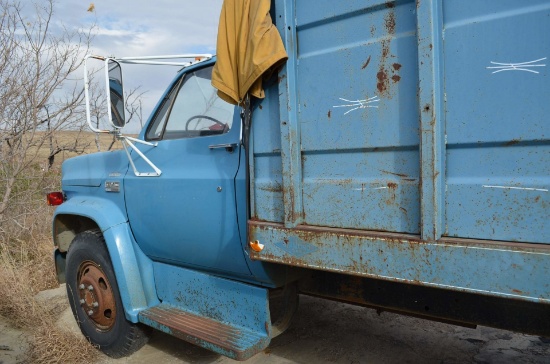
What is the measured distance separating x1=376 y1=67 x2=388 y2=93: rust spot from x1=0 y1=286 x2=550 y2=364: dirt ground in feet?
7.68

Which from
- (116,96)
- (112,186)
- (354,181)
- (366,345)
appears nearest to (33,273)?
(112,186)

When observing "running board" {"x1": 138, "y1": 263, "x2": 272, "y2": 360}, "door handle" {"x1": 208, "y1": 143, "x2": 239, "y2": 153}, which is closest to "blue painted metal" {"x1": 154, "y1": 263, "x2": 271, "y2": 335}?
"running board" {"x1": 138, "y1": 263, "x2": 272, "y2": 360}

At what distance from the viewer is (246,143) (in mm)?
2572

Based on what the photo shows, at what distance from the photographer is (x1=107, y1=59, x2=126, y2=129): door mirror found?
3111 mm

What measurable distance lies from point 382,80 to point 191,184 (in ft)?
4.82

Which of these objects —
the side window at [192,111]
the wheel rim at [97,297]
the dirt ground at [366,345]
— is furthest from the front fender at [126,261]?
the side window at [192,111]

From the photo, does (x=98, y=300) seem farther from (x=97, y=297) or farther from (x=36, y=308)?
(x=36, y=308)

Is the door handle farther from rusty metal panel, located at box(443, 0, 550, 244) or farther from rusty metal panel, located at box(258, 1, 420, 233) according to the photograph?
rusty metal panel, located at box(443, 0, 550, 244)

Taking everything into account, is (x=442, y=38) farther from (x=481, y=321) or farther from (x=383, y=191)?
(x=481, y=321)

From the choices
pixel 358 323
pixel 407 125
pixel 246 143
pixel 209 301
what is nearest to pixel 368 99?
pixel 407 125

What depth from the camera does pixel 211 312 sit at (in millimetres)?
3137

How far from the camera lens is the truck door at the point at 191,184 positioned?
113 inches

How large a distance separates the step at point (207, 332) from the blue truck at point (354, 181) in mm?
11

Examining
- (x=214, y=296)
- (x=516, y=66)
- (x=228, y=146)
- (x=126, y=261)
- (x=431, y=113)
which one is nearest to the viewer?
(x=516, y=66)
